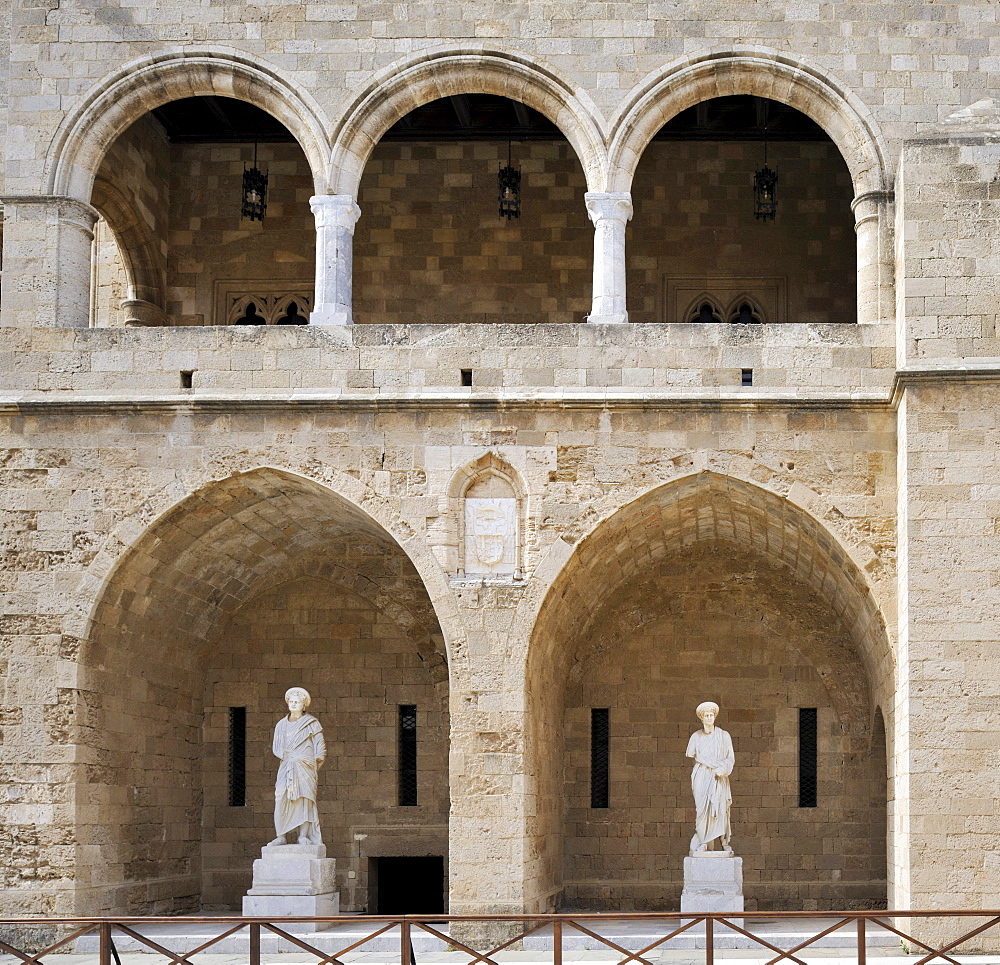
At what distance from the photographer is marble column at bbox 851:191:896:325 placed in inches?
488

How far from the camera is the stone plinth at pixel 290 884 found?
495 inches

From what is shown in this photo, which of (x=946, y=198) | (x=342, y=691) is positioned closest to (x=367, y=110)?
(x=946, y=198)

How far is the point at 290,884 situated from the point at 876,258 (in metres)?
7.12

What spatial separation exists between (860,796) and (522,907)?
4710 millimetres

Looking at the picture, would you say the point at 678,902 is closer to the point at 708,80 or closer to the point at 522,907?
the point at 522,907

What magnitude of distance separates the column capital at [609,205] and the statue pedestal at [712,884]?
550cm

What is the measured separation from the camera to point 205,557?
13.7 m

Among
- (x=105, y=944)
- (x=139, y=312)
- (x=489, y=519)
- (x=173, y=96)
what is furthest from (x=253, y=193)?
(x=105, y=944)

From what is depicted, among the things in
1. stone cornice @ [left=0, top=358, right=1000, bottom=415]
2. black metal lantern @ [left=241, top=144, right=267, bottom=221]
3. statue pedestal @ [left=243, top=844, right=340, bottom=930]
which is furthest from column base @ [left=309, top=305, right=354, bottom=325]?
statue pedestal @ [left=243, top=844, right=340, bottom=930]

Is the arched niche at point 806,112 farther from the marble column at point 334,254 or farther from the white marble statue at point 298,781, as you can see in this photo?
the white marble statue at point 298,781

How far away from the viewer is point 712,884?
12.9 meters

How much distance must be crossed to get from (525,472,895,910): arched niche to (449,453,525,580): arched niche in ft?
7.55

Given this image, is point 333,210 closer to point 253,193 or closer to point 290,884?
point 253,193

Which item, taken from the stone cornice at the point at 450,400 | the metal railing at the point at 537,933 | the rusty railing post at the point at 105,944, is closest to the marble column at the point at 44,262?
the stone cornice at the point at 450,400
